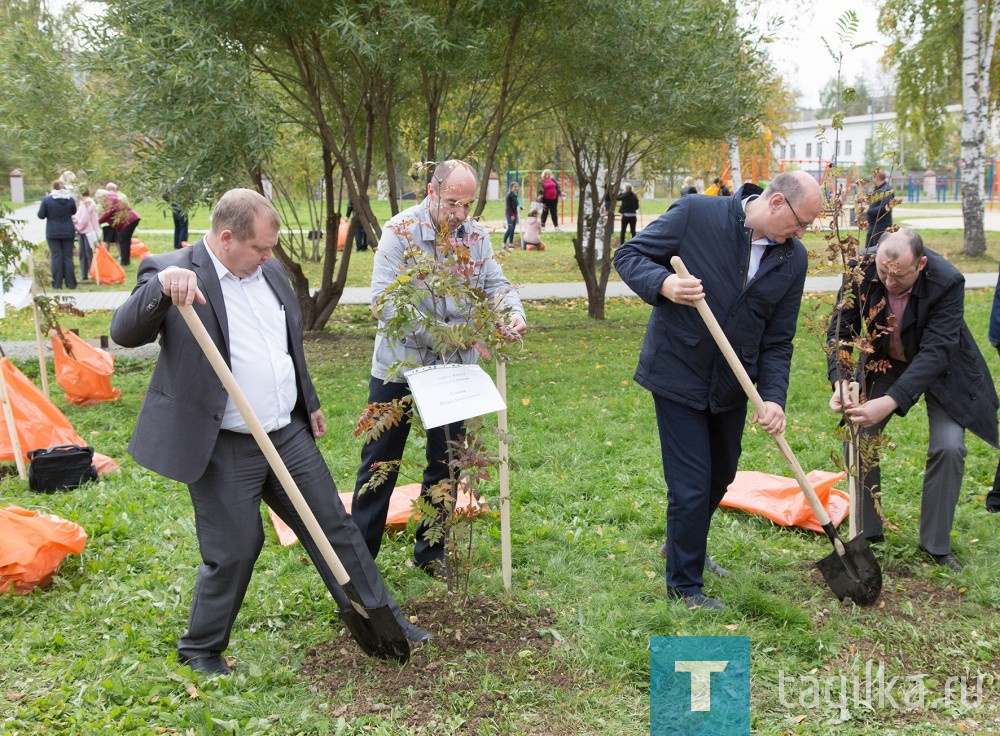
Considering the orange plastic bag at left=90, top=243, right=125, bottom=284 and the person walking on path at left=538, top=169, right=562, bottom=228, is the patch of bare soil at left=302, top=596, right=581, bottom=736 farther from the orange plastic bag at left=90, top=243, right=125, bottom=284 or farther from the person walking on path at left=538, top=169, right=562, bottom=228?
the person walking on path at left=538, top=169, right=562, bottom=228

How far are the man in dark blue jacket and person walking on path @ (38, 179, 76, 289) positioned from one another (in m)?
12.4

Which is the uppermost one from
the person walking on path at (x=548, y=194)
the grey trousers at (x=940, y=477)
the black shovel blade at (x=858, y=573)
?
the person walking on path at (x=548, y=194)

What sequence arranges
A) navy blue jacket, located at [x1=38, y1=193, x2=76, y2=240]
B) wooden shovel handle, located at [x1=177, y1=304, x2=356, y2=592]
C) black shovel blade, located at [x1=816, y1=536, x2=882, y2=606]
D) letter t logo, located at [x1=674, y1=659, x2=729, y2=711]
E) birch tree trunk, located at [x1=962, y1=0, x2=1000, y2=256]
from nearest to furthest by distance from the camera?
wooden shovel handle, located at [x1=177, y1=304, x2=356, y2=592]
letter t logo, located at [x1=674, y1=659, x2=729, y2=711]
black shovel blade, located at [x1=816, y1=536, x2=882, y2=606]
navy blue jacket, located at [x1=38, y1=193, x2=76, y2=240]
birch tree trunk, located at [x1=962, y1=0, x2=1000, y2=256]

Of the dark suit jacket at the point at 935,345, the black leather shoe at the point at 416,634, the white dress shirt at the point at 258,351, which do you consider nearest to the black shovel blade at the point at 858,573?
the dark suit jacket at the point at 935,345

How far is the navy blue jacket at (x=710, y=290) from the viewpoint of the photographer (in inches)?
149

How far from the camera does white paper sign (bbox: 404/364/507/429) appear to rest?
11.2 ft

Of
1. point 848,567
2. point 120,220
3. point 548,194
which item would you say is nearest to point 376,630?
point 848,567

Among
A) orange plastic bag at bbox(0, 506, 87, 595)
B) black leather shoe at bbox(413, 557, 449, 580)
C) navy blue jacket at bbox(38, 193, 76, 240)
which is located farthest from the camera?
navy blue jacket at bbox(38, 193, 76, 240)

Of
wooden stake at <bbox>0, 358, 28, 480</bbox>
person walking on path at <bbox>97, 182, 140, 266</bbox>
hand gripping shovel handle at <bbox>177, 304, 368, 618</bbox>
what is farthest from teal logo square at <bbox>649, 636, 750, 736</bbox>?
person walking on path at <bbox>97, 182, 140, 266</bbox>

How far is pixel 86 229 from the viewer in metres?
16.5

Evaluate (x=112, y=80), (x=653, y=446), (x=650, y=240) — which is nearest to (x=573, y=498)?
(x=653, y=446)

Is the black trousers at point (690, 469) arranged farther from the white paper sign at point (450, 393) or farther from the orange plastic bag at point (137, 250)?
the orange plastic bag at point (137, 250)

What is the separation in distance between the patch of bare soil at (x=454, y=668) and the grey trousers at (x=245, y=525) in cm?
25

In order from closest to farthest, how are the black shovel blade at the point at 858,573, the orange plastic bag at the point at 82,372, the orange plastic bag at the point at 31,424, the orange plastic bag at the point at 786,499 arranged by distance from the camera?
the black shovel blade at the point at 858,573, the orange plastic bag at the point at 786,499, the orange plastic bag at the point at 31,424, the orange plastic bag at the point at 82,372
